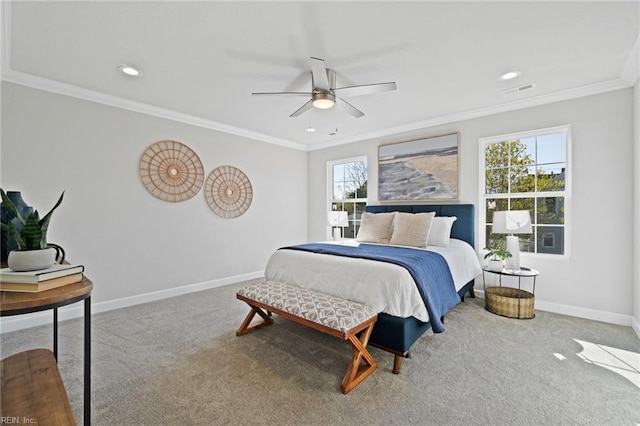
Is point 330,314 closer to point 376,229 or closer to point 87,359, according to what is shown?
point 87,359

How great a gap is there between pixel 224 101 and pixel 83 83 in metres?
1.46

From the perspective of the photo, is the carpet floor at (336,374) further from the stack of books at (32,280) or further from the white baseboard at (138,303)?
the stack of books at (32,280)

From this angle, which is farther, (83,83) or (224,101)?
(224,101)

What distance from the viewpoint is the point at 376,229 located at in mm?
3977

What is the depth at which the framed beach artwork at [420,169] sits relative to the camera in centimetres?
422

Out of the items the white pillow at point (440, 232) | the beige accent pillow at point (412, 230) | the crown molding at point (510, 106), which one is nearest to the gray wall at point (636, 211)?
the crown molding at point (510, 106)

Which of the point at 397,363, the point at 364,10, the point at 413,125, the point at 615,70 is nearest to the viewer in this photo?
the point at 364,10

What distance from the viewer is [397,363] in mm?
2146

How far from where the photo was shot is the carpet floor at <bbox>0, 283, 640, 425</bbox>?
1.71 metres

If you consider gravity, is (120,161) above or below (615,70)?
below

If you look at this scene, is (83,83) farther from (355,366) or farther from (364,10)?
(355,366)

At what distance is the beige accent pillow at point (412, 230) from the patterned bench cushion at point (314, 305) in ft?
4.88

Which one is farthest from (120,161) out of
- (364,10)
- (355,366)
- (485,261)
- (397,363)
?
(485,261)

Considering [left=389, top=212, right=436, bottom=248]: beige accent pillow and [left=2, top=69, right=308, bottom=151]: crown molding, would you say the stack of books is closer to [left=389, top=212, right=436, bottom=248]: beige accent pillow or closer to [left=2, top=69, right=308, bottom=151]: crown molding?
[left=2, top=69, right=308, bottom=151]: crown molding
